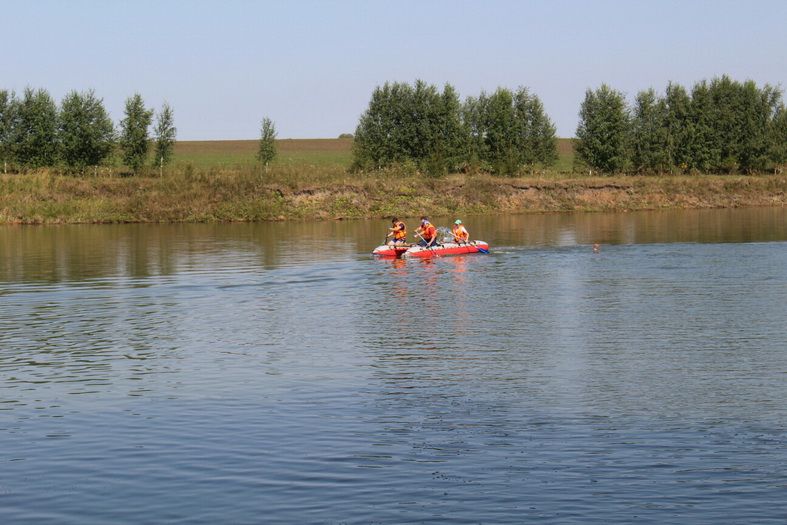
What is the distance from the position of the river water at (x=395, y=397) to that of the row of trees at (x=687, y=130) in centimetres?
7261

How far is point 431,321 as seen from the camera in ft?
97.8

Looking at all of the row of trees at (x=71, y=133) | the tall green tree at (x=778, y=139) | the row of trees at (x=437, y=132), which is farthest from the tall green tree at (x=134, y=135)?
the tall green tree at (x=778, y=139)

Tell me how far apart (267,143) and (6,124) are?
25.2m

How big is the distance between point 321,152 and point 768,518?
167 meters

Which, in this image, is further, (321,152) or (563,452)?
(321,152)

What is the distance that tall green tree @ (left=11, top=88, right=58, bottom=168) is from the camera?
95.0 metres

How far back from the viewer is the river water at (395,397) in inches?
533

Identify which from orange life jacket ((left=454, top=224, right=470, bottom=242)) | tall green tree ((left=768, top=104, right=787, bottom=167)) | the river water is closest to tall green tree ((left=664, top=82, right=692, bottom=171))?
tall green tree ((left=768, top=104, right=787, bottom=167))

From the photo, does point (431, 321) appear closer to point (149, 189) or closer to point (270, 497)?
point (270, 497)

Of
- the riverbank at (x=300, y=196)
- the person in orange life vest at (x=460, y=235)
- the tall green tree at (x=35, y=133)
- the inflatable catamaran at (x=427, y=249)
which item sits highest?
the tall green tree at (x=35, y=133)

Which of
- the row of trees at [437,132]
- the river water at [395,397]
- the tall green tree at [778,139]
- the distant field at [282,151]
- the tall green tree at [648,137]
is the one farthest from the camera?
the distant field at [282,151]

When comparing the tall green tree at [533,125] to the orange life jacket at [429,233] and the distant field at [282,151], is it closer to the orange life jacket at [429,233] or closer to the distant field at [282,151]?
the distant field at [282,151]

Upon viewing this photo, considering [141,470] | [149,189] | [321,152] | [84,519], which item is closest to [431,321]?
[141,470]

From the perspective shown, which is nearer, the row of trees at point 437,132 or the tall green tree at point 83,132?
the tall green tree at point 83,132
